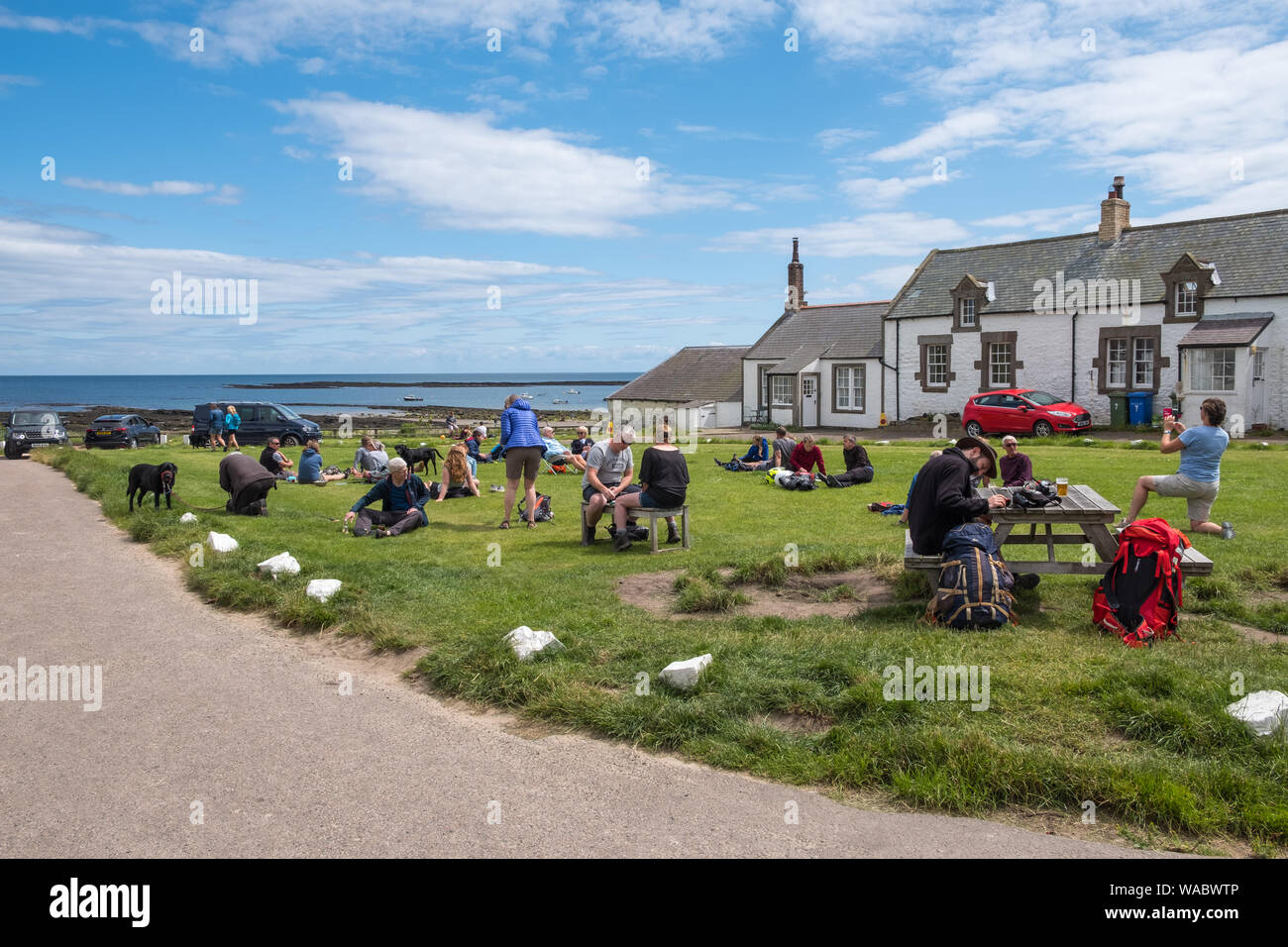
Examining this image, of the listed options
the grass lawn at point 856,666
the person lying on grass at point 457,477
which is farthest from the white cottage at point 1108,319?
the person lying on grass at point 457,477

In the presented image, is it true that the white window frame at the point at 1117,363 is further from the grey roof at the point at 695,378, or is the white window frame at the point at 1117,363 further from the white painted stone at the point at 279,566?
the white painted stone at the point at 279,566

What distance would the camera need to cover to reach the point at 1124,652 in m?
6.35

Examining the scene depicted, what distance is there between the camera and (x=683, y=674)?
6.09 meters

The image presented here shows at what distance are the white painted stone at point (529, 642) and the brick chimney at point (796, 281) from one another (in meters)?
43.3

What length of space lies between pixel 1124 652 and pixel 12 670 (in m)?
8.11

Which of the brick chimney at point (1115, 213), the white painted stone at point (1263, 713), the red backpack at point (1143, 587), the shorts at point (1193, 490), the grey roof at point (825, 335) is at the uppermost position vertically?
the brick chimney at point (1115, 213)

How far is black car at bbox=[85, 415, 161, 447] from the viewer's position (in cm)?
3791

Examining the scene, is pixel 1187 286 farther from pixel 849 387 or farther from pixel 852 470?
pixel 852 470

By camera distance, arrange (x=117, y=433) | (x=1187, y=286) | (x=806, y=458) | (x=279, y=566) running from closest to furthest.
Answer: (x=279, y=566) → (x=806, y=458) → (x=1187, y=286) → (x=117, y=433)

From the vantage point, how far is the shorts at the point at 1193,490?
1037 cm

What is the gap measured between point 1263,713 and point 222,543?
422 inches

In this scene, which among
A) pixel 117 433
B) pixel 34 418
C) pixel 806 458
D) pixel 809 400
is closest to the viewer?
pixel 806 458

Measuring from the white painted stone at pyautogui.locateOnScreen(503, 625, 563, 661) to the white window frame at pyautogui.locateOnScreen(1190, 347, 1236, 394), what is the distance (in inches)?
1138

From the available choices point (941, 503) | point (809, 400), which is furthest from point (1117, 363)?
point (941, 503)
